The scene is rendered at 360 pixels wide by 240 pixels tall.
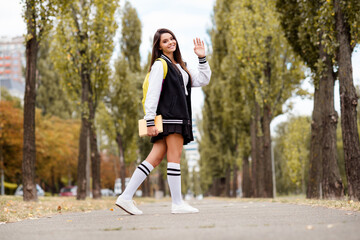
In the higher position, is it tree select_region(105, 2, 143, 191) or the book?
tree select_region(105, 2, 143, 191)

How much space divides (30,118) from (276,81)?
507 inches

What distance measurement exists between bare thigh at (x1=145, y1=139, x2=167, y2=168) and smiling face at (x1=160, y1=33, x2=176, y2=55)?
50.3 inches

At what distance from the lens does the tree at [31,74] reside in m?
12.1

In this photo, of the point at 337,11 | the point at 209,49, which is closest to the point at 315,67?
the point at 337,11

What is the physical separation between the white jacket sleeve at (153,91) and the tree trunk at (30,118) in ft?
22.6

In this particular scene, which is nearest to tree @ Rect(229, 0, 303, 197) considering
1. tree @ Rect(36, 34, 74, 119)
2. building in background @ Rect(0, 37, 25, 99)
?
tree @ Rect(36, 34, 74, 119)

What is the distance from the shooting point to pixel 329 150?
11.4m

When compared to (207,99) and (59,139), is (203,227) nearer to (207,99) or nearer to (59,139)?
(207,99)

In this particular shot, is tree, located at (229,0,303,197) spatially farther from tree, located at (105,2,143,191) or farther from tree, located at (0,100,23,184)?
tree, located at (0,100,23,184)

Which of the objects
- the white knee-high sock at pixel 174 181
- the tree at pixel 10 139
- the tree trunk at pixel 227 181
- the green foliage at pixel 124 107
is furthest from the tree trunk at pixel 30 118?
the tree at pixel 10 139

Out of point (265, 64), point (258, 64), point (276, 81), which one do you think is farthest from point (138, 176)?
point (276, 81)

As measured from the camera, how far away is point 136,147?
32.7 metres

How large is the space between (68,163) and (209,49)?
2038 centimetres

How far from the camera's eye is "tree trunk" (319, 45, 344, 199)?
11.2 meters
